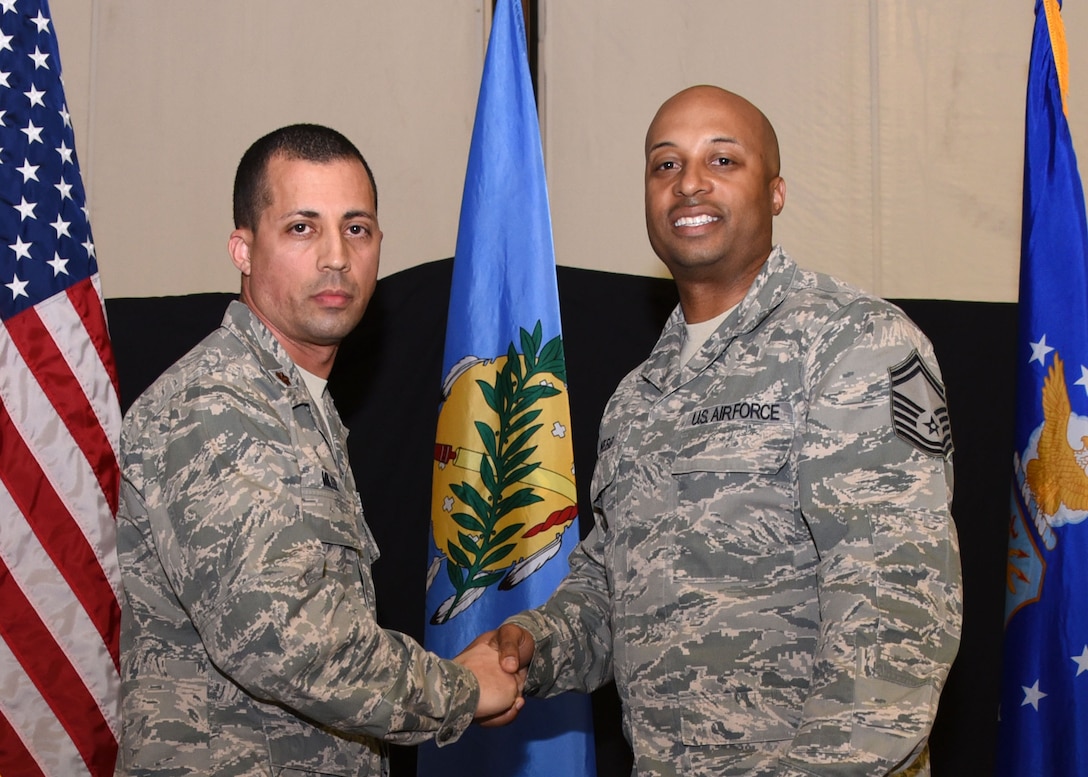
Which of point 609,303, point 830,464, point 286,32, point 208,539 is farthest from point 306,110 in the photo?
point 830,464

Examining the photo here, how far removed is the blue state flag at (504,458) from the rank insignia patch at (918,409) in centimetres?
142

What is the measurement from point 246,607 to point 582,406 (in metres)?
1.89

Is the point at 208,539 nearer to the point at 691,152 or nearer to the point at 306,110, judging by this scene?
the point at 691,152

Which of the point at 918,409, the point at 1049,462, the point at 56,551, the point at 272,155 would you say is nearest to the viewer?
the point at 918,409

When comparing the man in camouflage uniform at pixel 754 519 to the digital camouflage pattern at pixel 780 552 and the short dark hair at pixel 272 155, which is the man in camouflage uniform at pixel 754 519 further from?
the short dark hair at pixel 272 155

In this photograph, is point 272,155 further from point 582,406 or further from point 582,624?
point 582,406

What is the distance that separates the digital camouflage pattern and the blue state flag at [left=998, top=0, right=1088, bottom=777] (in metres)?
0.97

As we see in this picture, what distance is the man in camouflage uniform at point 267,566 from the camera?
74.4 inches

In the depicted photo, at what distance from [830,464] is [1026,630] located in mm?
1341

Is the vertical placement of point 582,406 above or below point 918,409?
above

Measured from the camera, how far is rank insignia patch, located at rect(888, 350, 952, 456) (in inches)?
72.6

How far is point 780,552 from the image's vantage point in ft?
6.66

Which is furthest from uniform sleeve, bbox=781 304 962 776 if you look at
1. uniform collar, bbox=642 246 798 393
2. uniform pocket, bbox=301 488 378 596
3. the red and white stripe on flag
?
the red and white stripe on flag

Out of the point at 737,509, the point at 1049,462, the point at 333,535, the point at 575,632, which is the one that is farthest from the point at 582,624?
the point at 1049,462
